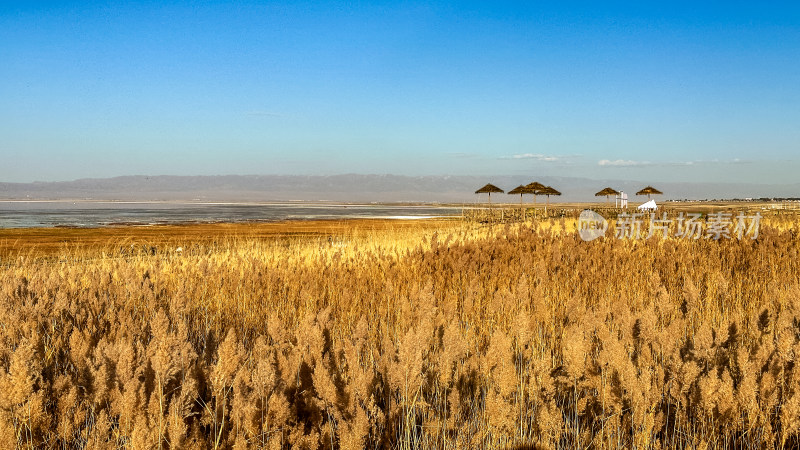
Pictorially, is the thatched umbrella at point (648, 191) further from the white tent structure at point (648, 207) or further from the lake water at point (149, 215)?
the lake water at point (149, 215)

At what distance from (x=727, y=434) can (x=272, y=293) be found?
464cm

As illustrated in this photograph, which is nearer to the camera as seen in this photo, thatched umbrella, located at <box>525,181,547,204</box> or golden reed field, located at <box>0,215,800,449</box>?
golden reed field, located at <box>0,215,800,449</box>

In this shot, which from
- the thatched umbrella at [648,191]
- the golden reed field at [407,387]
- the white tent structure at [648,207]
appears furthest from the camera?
the thatched umbrella at [648,191]

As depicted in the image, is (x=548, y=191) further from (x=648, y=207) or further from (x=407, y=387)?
(x=407, y=387)

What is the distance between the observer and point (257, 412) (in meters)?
1.97

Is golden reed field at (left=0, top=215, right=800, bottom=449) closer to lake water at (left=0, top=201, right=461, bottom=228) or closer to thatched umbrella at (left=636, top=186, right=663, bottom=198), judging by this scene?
lake water at (left=0, top=201, right=461, bottom=228)

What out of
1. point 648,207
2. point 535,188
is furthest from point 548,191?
point 648,207

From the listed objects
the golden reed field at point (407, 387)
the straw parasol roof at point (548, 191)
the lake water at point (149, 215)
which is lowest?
the lake water at point (149, 215)

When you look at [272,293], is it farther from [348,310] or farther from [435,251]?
[435,251]

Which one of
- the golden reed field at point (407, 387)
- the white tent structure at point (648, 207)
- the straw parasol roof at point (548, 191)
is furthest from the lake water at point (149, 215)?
the golden reed field at point (407, 387)

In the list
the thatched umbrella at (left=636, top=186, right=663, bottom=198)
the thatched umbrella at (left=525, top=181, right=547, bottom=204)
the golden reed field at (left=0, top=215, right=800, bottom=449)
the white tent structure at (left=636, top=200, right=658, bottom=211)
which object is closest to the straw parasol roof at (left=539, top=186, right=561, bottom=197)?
the thatched umbrella at (left=525, top=181, right=547, bottom=204)

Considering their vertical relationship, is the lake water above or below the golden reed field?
below

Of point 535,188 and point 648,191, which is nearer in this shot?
point 535,188

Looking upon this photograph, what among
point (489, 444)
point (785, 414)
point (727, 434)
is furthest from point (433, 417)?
point (785, 414)
